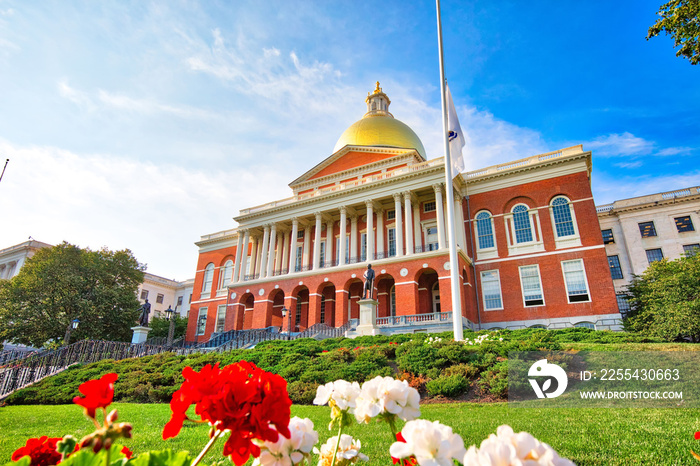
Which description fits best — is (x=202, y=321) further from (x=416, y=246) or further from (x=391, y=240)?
(x=416, y=246)

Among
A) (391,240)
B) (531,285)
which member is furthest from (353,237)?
(531,285)

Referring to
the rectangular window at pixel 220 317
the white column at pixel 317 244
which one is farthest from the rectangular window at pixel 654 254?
the rectangular window at pixel 220 317

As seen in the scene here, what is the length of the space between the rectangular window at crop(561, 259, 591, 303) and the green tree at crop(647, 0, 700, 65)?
2023 cm

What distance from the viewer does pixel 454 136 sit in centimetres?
1809

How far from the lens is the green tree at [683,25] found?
10258 millimetres

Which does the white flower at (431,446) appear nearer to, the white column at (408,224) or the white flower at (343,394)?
the white flower at (343,394)

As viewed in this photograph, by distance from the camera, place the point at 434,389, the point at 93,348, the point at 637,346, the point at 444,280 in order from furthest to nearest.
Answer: the point at 444,280 < the point at 93,348 < the point at 637,346 < the point at 434,389

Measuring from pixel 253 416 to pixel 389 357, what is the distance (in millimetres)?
14675

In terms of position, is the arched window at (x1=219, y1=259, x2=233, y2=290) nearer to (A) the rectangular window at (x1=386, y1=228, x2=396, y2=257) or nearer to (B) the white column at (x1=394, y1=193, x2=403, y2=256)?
(A) the rectangular window at (x1=386, y1=228, x2=396, y2=257)

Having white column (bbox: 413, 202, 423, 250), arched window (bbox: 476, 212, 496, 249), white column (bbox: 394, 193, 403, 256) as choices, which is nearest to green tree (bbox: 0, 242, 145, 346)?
white column (bbox: 394, 193, 403, 256)

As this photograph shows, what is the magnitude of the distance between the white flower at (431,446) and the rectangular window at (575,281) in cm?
3059

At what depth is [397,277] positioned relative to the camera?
101 ft

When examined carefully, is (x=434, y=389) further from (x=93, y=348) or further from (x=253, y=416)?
(x=93, y=348)

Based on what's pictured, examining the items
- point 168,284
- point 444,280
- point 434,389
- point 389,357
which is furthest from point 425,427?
point 168,284
